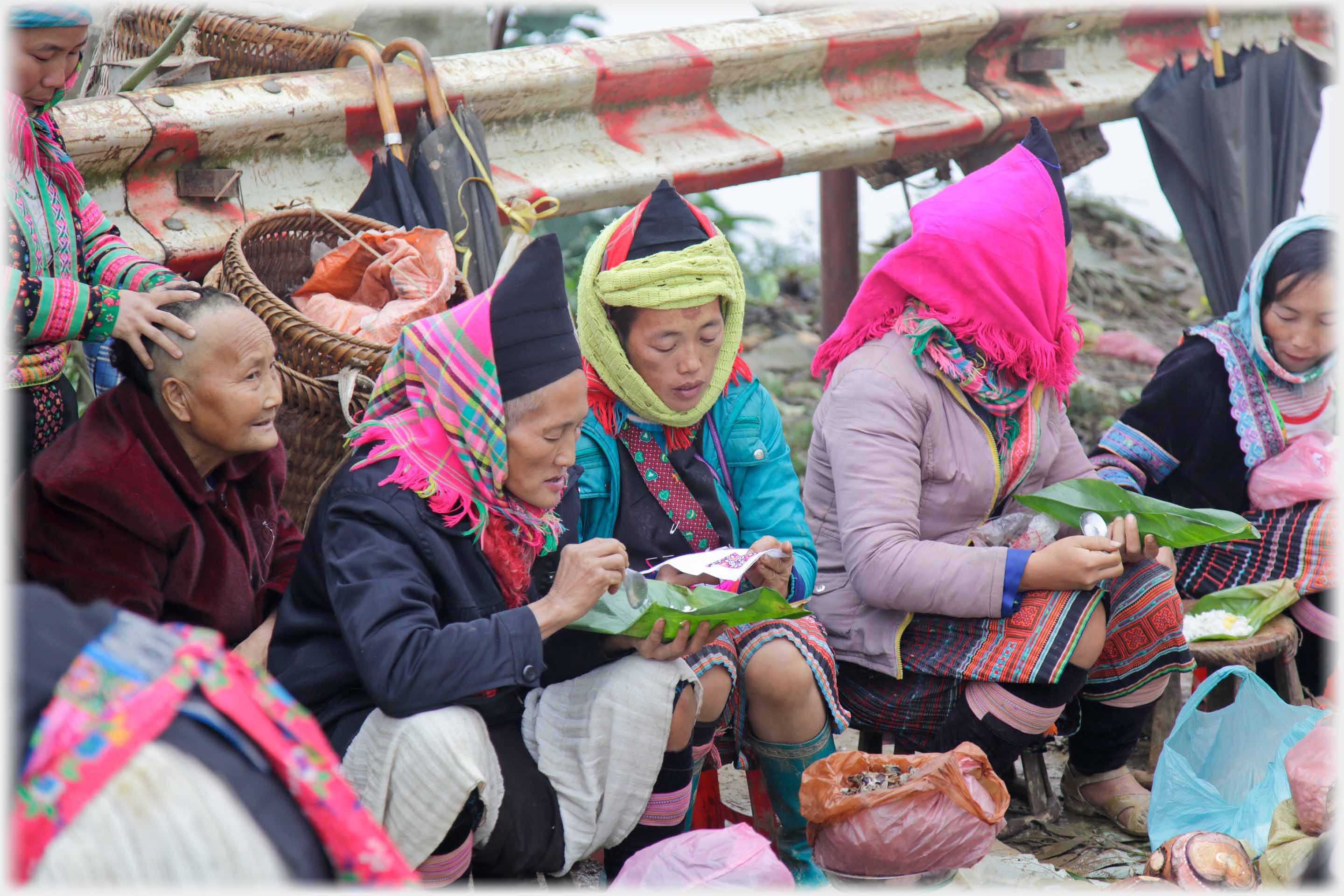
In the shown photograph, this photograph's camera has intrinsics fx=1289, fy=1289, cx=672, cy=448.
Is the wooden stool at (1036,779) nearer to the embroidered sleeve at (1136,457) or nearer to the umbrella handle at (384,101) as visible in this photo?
the embroidered sleeve at (1136,457)

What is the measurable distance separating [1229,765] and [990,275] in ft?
3.98

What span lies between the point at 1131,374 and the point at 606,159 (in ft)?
9.70

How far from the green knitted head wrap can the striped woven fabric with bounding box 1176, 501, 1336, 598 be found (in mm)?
1553

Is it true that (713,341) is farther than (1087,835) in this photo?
No

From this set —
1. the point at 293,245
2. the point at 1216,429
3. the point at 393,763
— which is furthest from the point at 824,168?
the point at 393,763

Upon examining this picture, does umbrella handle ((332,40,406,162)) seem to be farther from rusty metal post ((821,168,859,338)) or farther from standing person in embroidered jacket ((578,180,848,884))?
rusty metal post ((821,168,859,338))

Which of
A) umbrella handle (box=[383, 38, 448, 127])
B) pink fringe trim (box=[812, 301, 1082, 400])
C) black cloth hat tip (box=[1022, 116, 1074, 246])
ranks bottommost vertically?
pink fringe trim (box=[812, 301, 1082, 400])

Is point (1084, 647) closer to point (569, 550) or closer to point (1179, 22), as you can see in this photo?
point (569, 550)

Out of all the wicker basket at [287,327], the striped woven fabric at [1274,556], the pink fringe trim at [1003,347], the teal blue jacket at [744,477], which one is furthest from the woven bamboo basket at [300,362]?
the striped woven fabric at [1274,556]

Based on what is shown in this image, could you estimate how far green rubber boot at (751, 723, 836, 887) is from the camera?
2.68 meters

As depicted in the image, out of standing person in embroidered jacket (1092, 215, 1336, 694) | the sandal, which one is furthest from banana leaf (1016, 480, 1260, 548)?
the sandal

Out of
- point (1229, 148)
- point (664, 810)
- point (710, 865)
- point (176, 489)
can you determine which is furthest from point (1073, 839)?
point (1229, 148)

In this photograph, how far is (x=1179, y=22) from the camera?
5.37 meters

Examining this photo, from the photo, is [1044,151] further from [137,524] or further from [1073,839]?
[137,524]
